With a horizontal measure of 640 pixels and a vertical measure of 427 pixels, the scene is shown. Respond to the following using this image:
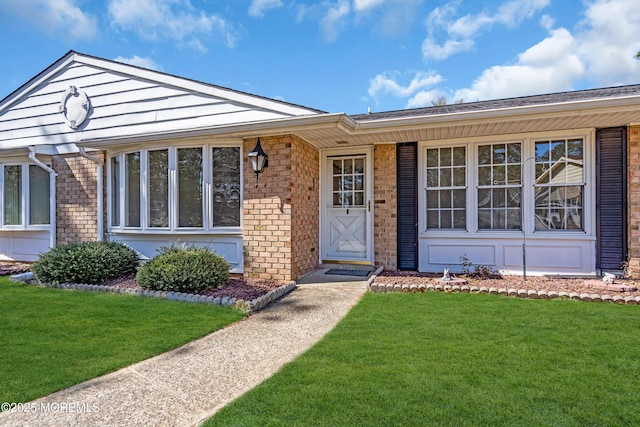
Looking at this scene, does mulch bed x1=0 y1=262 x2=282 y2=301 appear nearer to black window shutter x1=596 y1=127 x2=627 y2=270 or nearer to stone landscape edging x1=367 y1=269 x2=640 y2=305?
stone landscape edging x1=367 y1=269 x2=640 y2=305

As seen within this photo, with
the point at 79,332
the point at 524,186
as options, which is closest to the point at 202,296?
the point at 79,332

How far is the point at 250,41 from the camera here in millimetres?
11438

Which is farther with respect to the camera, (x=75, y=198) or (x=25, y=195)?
(x=25, y=195)

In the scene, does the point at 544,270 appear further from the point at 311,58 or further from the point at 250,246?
the point at 311,58

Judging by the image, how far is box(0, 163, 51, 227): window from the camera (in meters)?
8.23

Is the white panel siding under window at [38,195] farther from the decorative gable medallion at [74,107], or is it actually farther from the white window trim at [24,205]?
the decorative gable medallion at [74,107]

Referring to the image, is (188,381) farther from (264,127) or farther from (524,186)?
(524,186)

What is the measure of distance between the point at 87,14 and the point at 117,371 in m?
9.93

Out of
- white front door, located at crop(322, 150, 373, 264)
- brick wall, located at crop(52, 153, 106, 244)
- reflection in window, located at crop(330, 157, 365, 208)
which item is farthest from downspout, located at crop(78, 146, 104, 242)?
reflection in window, located at crop(330, 157, 365, 208)

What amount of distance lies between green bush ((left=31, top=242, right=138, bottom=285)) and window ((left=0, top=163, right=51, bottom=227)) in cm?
249

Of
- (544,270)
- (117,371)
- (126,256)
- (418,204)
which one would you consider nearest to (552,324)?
(544,270)

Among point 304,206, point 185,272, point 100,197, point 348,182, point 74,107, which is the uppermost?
point 74,107

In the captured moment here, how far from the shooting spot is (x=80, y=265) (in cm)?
606

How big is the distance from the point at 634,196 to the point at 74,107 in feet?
35.3
